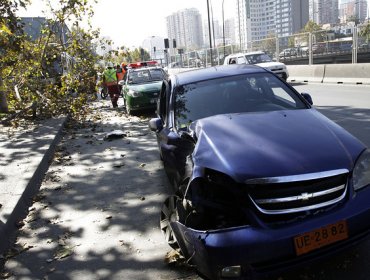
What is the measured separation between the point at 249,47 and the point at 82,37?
16.4 m

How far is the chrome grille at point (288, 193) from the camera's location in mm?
2744

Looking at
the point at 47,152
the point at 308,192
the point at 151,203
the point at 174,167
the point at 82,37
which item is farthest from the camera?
the point at 82,37

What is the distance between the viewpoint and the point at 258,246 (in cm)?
260

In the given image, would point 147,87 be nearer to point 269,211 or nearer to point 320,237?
point 269,211

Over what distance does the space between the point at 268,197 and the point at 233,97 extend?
198 cm

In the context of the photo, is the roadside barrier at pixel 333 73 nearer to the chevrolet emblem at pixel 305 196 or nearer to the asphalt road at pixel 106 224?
the asphalt road at pixel 106 224

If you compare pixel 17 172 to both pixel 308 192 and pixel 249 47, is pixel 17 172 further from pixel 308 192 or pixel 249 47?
pixel 249 47

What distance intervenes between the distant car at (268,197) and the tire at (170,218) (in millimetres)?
19

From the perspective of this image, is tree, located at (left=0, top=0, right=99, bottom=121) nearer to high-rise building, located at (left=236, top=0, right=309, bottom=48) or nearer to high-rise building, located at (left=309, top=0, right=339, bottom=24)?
high-rise building, located at (left=236, top=0, right=309, bottom=48)

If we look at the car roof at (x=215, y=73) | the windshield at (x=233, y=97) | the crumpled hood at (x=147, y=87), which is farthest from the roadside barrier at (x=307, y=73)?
the windshield at (x=233, y=97)

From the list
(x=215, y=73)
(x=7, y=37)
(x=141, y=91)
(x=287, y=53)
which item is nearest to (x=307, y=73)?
(x=287, y=53)

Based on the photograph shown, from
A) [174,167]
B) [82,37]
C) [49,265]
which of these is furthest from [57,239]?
[82,37]

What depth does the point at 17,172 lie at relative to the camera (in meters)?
6.69

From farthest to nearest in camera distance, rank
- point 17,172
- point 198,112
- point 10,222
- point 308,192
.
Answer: point 17,172 → point 10,222 → point 198,112 → point 308,192
